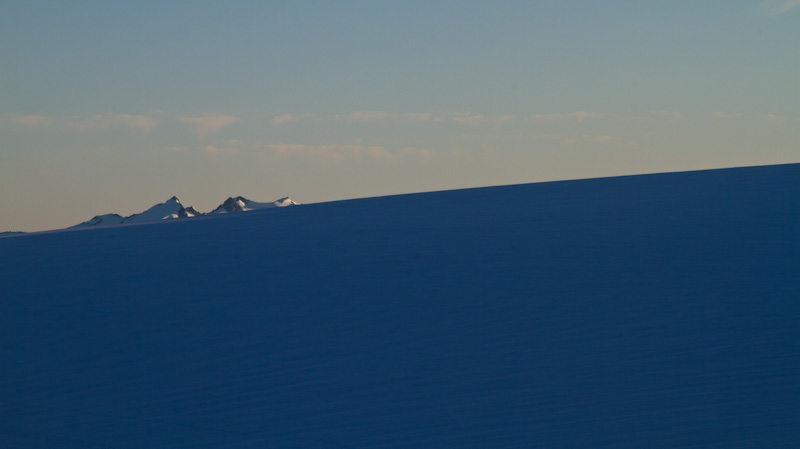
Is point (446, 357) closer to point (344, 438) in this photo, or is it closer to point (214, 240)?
point (344, 438)

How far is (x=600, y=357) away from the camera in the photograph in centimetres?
689

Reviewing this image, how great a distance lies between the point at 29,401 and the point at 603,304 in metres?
5.46

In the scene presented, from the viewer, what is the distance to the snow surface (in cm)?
595

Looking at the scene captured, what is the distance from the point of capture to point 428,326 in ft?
26.0

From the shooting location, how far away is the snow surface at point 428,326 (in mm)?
5945

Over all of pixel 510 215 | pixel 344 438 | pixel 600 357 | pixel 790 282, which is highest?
pixel 510 215

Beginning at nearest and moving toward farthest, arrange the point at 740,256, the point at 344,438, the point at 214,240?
the point at 344,438, the point at 740,256, the point at 214,240

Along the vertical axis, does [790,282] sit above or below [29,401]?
above

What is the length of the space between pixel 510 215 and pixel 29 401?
676 cm

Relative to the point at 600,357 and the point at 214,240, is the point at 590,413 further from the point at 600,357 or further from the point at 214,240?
the point at 214,240

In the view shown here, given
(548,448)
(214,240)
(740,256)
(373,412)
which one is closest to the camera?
(548,448)

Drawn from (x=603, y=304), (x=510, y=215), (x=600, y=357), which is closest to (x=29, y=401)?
(x=600, y=357)

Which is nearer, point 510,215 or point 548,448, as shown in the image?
point 548,448

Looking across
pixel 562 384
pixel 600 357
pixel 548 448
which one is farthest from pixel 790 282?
pixel 548 448
